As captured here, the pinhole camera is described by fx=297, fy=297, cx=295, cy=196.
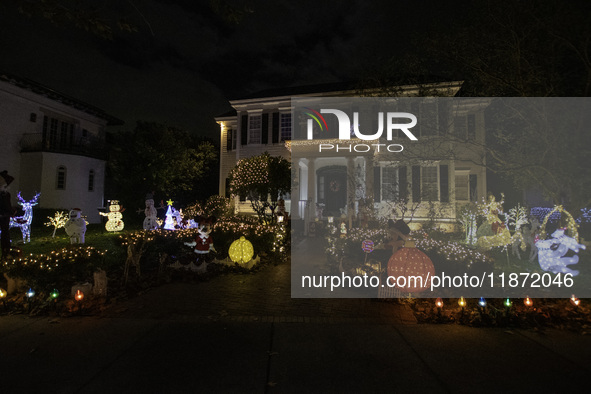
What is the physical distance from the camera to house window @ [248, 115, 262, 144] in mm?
19781

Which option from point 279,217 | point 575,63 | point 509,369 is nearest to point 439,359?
point 509,369

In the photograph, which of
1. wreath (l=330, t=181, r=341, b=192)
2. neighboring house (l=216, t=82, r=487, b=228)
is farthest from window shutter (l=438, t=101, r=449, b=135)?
wreath (l=330, t=181, r=341, b=192)

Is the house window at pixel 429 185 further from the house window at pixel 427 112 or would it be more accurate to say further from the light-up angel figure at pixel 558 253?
the light-up angel figure at pixel 558 253

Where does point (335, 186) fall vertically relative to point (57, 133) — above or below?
below

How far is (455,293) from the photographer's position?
18.6ft

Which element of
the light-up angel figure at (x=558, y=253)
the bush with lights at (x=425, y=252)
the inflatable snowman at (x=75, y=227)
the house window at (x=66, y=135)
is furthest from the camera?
the house window at (x=66, y=135)

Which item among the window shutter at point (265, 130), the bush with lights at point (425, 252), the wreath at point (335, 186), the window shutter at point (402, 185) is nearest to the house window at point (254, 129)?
the window shutter at point (265, 130)

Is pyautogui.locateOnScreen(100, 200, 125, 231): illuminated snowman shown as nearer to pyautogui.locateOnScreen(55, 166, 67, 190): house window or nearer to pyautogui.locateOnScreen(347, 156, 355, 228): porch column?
pyautogui.locateOnScreen(55, 166, 67, 190): house window

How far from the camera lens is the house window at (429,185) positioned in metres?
15.7

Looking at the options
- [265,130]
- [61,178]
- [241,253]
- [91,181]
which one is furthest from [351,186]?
[91,181]

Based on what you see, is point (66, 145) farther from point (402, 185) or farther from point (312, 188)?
point (402, 185)

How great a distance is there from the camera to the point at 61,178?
19.7m

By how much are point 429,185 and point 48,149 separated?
2292 cm

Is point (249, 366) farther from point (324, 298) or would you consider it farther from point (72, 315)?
point (72, 315)
